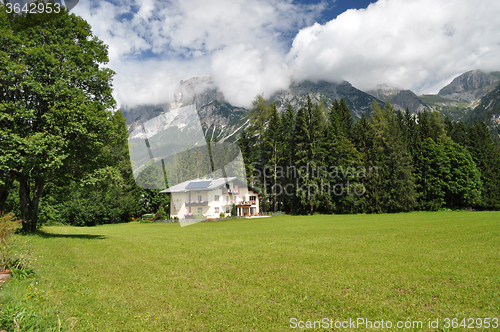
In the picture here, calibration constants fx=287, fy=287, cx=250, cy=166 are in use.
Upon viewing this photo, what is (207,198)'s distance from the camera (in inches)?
1971

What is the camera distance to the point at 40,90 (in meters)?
16.7

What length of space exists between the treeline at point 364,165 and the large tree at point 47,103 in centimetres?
3808

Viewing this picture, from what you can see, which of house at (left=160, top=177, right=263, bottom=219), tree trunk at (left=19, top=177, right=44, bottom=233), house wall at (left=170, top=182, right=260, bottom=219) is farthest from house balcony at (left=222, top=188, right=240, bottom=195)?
tree trunk at (left=19, top=177, right=44, bottom=233)

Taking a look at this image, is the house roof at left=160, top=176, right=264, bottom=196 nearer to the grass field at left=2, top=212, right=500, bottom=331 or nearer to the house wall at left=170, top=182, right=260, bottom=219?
the house wall at left=170, top=182, right=260, bottom=219

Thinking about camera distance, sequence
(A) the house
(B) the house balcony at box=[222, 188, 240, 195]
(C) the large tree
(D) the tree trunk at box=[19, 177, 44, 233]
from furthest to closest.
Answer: (B) the house balcony at box=[222, 188, 240, 195], (A) the house, (D) the tree trunk at box=[19, 177, 44, 233], (C) the large tree

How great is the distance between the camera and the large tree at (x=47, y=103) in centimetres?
1647

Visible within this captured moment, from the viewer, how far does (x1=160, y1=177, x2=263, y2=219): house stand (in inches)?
1941

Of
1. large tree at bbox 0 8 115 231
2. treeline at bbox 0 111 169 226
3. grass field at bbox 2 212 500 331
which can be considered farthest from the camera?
treeline at bbox 0 111 169 226

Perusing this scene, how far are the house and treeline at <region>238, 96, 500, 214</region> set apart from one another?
557 cm

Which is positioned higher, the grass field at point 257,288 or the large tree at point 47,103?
the large tree at point 47,103

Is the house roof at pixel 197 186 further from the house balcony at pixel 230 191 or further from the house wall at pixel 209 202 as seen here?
the house balcony at pixel 230 191

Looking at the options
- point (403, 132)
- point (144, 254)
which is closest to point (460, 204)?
point (403, 132)

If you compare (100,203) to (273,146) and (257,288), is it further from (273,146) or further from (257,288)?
(257,288)

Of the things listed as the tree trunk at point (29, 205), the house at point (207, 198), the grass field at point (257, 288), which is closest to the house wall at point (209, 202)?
the house at point (207, 198)
